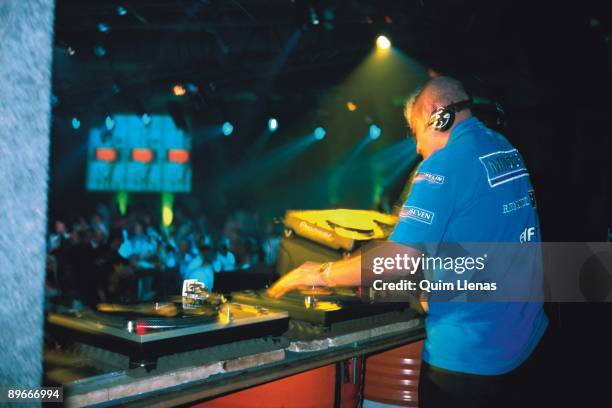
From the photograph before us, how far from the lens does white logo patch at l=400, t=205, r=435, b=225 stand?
1.55m

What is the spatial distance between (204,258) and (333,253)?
5.25m

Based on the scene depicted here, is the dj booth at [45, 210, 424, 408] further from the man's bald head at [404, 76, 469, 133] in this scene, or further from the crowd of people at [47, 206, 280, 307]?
the crowd of people at [47, 206, 280, 307]

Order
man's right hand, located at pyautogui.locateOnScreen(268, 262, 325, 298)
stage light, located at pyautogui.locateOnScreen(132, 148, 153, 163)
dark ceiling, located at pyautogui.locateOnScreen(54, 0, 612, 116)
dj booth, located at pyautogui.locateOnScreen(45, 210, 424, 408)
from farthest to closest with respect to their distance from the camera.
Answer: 1. stage light, located at pyautogui.locateOnScreen(132, 148, 153, 163)
2. dark ceiling, located at pyautogui.locateOnScreen(54, 0, 612, 116)
3. man's right hand, located at pyautogui.locateOnScreen(268, 262, 325, 298)
4. dj booth, located at pyautogui.locateOnScreen(45, 210, 424, 408)

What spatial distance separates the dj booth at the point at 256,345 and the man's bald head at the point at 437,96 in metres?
0.63

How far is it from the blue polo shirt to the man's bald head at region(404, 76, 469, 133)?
0.49 ft

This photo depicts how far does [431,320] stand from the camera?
1678 mm

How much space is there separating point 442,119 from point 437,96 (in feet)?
0.28

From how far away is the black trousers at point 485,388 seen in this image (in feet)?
5.12

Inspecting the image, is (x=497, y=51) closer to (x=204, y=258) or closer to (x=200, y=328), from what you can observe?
(x=204, y=258)

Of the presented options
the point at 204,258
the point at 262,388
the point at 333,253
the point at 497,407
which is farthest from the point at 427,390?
the point at 204,258

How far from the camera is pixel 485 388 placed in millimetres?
1564

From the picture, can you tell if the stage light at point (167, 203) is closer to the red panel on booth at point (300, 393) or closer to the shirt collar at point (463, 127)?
the red panel on booth at point (300, 393)

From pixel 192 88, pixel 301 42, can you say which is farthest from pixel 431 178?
pixel 192 88

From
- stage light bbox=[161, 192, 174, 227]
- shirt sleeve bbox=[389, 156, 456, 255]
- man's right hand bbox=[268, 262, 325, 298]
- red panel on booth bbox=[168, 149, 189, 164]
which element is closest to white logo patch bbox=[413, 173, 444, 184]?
shirt sleeve bbox=[389, 156, 456, 255]
